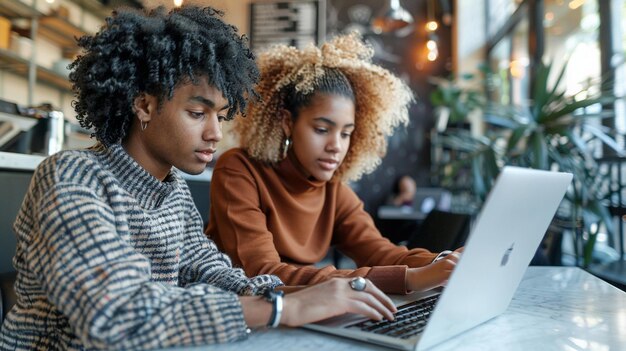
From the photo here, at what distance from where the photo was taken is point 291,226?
5.03ft

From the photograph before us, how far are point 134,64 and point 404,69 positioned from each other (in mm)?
5563

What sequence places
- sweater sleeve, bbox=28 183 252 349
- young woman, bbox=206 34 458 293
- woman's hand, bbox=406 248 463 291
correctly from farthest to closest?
1. young woman, bbox=206 34 458 293
2. woman's hand, bbox=406 248 463 291
3. sweater sleeve, bbox=28 183 252 349

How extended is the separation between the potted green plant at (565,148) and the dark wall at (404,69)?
10.6 ft

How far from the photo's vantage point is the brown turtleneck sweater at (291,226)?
117cm

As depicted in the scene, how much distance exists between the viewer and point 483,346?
728 millimetres

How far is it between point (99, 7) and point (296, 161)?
Result: 389 centimetres

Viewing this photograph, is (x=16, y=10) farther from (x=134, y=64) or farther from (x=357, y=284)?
(x=357, y=284)

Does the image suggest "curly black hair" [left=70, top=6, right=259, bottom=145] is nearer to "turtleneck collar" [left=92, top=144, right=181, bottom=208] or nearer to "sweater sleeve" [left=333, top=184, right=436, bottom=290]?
"turtleneck collar" [left=92, top=144, right=181, bottom=208]

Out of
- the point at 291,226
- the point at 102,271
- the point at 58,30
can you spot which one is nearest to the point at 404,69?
the point at 58,30

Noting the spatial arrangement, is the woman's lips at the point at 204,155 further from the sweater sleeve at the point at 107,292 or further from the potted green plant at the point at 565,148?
the potted green plant at the point at 565,148

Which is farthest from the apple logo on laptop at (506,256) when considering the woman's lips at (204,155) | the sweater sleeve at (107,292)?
the woman's lips at (204,155)

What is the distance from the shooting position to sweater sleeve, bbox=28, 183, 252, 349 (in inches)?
25.6

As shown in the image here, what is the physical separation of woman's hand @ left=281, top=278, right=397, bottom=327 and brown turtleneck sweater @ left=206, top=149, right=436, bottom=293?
0.25m

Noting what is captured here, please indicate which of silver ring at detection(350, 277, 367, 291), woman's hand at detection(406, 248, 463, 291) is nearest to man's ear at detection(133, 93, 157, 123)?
silver ring at detection(350, 277, 367, 291)
